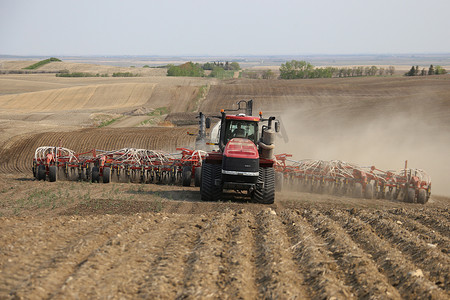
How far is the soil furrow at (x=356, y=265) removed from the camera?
22.4 ft

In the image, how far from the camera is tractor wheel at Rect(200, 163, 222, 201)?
46.9ft

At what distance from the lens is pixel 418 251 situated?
879cm

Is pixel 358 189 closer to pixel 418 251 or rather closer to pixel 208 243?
pixel 418 251

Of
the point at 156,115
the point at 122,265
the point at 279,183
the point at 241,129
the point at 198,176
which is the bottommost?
the point at 156,115

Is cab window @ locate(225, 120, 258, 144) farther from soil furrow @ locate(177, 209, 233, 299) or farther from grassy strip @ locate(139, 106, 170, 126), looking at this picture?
grassy strip @ locate(139, 106, 170, 126)

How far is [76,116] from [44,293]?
33.4 metres

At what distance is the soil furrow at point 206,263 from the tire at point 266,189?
384cm

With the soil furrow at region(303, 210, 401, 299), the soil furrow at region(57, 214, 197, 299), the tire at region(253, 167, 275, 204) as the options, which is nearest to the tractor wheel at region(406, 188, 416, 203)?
the tire at region(253, 167, 275, 204)

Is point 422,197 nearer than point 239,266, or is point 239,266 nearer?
point 239,266

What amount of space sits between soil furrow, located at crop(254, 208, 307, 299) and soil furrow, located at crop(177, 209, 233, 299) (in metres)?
0.64

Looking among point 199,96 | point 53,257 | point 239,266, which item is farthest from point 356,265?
point 199,96

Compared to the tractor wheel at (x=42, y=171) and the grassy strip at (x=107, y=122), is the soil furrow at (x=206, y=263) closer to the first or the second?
the tractor wheel at (x=42, y=171)

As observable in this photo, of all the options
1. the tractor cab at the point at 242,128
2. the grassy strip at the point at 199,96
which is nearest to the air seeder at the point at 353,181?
the tractor cab at the point at 242,128

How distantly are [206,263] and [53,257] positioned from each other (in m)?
2.42
